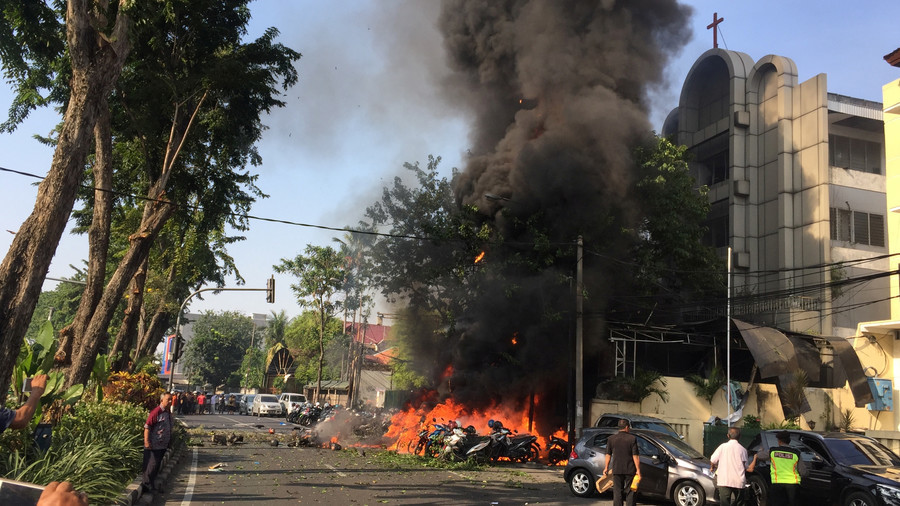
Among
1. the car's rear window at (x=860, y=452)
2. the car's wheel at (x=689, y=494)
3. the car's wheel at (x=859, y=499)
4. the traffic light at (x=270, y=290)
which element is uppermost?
the traffic light at (x=270, y=290)

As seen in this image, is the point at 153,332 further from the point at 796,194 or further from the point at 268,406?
the point at 796,194

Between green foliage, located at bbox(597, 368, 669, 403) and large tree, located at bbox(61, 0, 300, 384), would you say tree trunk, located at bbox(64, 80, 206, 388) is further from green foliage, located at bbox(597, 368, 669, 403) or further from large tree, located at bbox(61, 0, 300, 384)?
green foliage, located at bbox(597, 368, 669, 403)

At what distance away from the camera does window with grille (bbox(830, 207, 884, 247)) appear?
1296 inches

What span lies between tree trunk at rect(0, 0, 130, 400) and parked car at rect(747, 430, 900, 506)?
11023mm

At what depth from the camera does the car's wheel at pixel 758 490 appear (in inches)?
450

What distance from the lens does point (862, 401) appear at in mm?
24016

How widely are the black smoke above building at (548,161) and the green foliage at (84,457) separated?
13.8 metres

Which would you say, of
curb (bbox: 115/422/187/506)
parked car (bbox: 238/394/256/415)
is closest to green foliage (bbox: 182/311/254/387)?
parked car (bbox: 238/394/256/415)

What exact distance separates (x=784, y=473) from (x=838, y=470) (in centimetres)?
83

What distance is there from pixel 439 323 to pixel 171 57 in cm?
1455

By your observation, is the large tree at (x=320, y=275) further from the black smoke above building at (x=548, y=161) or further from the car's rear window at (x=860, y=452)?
the car's rear window at (x=860, y=452)

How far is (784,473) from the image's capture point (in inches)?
411

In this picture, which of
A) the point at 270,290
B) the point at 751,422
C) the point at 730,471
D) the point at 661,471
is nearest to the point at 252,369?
the point at 270,290

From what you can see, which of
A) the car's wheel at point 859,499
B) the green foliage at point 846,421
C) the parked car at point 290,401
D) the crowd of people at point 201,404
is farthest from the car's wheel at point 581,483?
the crowd of people at point 201,404
